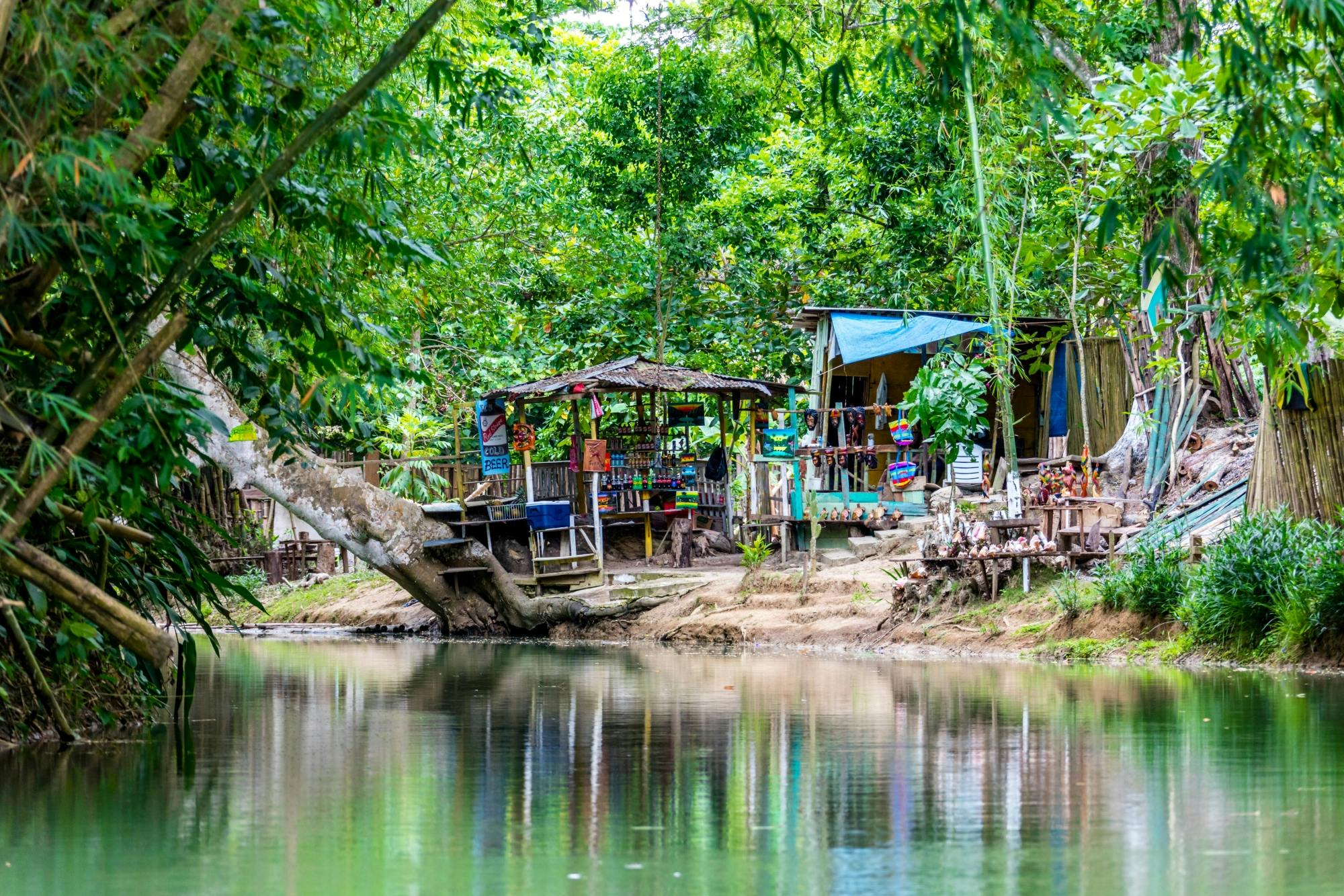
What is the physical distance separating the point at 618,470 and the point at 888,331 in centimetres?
407

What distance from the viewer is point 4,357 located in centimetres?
638

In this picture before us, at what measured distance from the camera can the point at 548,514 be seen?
19.6m

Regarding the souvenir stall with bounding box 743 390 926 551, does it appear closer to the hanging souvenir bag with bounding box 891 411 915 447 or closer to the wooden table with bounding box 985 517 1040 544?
the hanging souvenir bag with bounding box 891 411 915 447

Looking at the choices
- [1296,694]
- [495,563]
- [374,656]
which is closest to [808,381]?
[495,563]

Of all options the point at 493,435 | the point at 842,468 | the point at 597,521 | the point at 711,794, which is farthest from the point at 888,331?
the point at 711,794

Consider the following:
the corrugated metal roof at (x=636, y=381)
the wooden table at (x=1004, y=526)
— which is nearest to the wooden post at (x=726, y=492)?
the corrugated metal roof at (x=636, y=381)

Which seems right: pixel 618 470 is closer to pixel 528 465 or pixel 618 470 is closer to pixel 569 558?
pixel 528 465

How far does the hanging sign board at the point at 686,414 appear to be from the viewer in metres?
21.3

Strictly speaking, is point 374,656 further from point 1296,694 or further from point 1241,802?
point 1241,802

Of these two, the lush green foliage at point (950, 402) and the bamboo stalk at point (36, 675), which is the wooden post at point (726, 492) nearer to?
the lush green foliage at point (950, 402)

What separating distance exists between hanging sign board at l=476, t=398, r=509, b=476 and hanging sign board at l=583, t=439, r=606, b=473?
1.11m

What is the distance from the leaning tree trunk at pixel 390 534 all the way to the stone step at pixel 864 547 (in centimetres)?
239

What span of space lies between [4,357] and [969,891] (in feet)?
14.4

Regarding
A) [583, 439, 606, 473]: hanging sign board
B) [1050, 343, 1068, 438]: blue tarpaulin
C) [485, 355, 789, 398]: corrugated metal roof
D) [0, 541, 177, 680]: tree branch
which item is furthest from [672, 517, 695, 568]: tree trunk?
[0, 541, 177, 680]: tree branch
